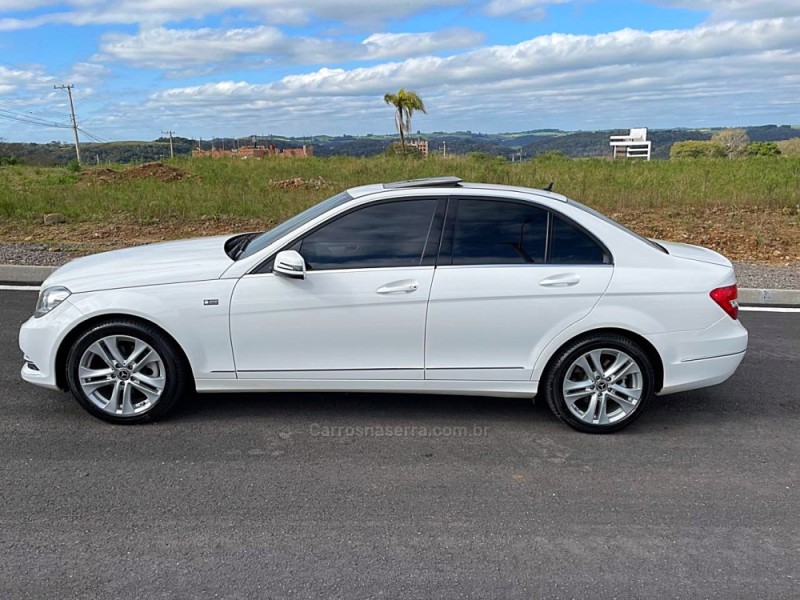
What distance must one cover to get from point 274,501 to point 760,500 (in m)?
2.58

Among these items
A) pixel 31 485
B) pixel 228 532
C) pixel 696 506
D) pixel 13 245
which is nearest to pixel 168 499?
pixel 228 532

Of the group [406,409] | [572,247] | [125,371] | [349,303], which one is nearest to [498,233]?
[572,247]

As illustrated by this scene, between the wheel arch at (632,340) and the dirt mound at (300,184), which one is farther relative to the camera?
the dirt mound at (300,184)

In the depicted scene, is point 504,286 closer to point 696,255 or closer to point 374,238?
point 374,238

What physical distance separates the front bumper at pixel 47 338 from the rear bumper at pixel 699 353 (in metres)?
3.69

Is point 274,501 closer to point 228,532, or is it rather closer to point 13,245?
point 228,532

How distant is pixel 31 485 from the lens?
3.38m

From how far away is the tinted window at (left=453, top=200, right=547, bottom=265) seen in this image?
159 inches

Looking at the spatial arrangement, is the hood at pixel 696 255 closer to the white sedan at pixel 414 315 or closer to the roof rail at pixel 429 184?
the white sedan at pixel 414 315

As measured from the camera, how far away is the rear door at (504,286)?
3.95m

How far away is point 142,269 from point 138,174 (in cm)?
1885

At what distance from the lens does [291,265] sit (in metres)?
3.86

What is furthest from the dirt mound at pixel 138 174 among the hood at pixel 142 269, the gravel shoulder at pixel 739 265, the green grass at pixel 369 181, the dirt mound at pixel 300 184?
the hood at pixel 142 269

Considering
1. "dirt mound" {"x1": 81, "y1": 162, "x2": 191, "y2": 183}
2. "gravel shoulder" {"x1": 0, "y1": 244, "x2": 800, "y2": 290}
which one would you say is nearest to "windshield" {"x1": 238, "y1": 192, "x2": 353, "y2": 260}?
"gravel shoulder" {"x1": 0, "y1": 244, "x2": 800, "y2": 290}
